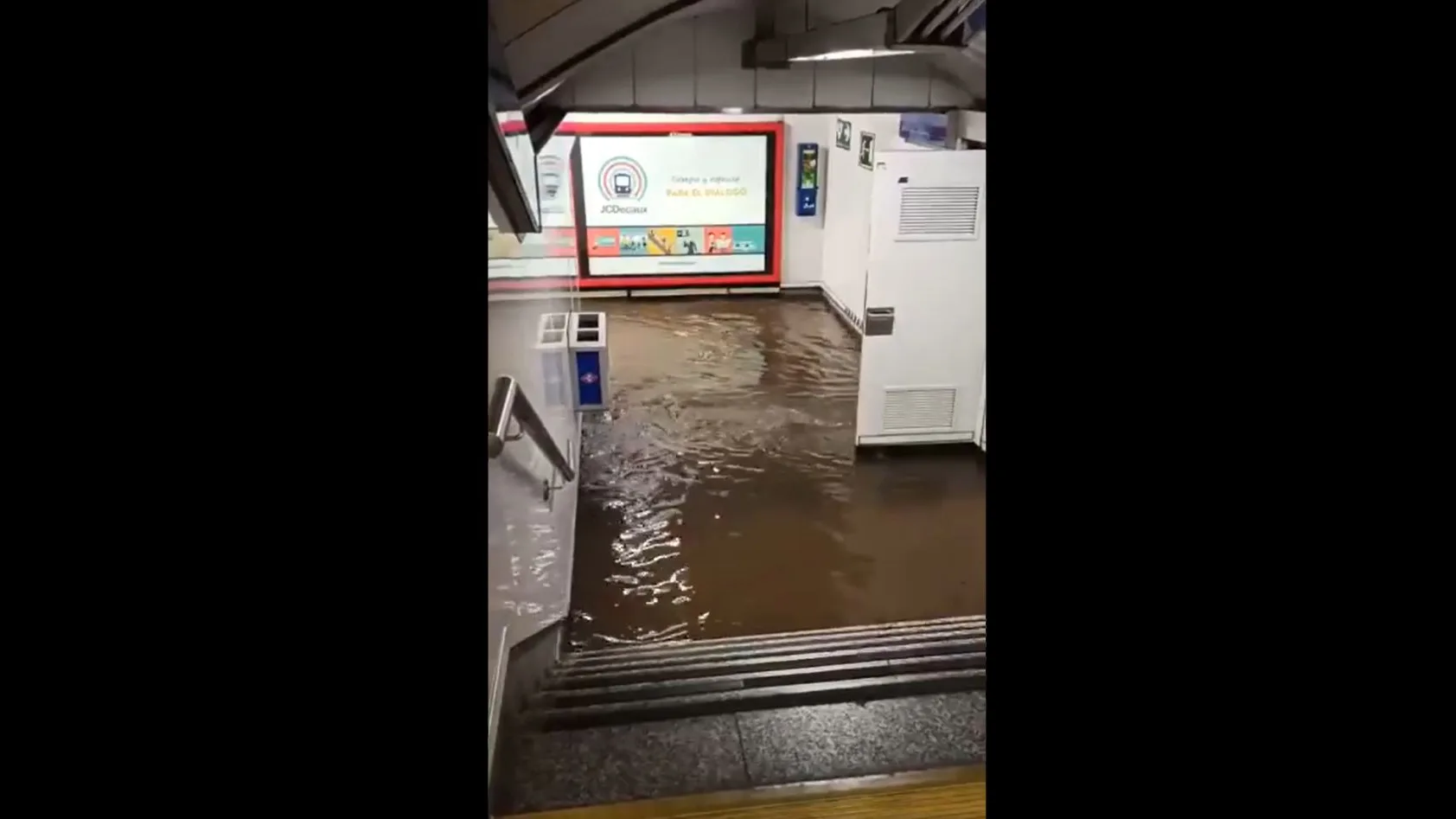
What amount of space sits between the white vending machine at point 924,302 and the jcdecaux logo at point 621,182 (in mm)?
4070

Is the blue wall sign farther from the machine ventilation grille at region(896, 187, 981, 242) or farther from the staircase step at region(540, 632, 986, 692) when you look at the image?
the staircase step at region(540, 632, 986, 692)

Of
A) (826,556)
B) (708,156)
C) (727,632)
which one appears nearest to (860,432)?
(826,556)

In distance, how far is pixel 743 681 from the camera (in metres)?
2.67

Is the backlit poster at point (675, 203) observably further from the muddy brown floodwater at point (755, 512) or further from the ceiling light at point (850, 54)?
the ceiling light at point (850, 54)

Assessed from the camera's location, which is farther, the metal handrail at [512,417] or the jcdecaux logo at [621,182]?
the jcdecaux logo at [621,182]

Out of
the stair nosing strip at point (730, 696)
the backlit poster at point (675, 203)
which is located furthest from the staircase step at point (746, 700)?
the backlit poster at point (675, 203)

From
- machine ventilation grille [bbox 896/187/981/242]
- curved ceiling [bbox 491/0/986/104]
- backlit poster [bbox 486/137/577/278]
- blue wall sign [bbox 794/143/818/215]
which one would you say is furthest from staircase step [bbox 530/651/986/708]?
blue wall sign [bbox 794/143/818/215]

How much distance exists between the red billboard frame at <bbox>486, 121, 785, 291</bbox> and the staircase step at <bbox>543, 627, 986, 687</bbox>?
5.49 metres

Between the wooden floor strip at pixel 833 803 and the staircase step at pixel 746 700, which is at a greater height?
the wooden floor strip at pixel 833 803

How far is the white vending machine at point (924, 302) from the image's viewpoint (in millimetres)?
5199
